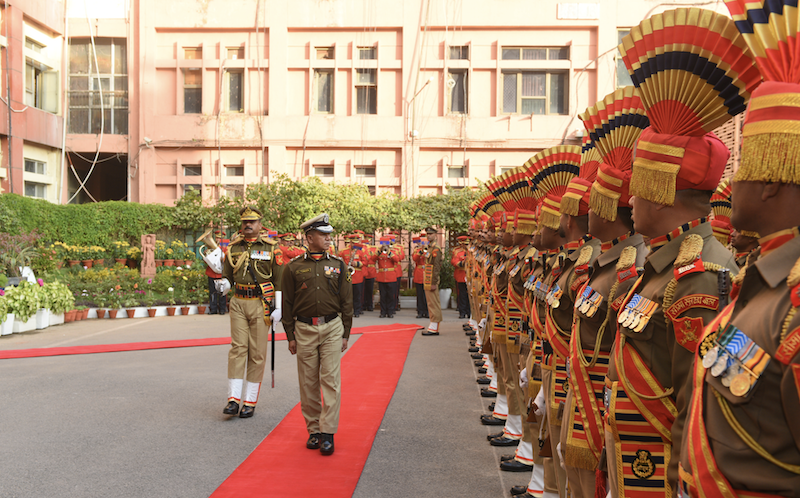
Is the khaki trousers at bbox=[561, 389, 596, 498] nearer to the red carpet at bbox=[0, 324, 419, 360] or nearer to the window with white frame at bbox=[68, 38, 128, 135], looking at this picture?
the red carpet at bbox=[0, 324, 419, 360]

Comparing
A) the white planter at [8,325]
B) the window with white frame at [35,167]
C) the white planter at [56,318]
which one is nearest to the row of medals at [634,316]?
the white planter at [8,325]

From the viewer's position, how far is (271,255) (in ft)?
22.8

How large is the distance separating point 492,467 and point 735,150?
414cm

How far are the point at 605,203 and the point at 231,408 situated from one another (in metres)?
4.75

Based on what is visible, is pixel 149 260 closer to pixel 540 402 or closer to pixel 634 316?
pixel 540 402

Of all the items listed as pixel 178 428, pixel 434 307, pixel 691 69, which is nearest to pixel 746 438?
pixel 691 69

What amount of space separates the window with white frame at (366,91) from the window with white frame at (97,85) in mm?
8981

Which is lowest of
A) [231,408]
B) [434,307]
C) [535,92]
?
[231,408]

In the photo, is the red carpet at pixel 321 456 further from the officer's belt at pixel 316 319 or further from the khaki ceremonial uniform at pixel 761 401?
the khaki ceremonial uniform at pixel 761 401

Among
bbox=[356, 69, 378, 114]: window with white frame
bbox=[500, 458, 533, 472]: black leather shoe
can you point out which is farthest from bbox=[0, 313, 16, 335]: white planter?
bbox=[356, 69, 378, 114]: window with white frame

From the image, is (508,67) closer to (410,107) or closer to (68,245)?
(410,107)

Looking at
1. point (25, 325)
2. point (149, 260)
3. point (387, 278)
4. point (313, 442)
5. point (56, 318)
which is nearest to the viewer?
point (313, 442)

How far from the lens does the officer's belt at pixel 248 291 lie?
6.78 meters

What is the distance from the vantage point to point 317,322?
573 centimetres
